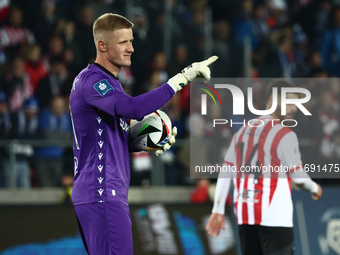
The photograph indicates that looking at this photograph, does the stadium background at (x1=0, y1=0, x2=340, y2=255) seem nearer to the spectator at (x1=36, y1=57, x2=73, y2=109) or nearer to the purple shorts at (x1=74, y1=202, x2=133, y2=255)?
the spectator at (x1=36, y1=57, x2=73, y2=109)

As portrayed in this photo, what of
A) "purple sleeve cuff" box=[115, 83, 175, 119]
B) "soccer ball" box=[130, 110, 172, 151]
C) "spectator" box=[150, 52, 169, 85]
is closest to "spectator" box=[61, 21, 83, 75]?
"spectator" box=[150, 52, 169, 85]

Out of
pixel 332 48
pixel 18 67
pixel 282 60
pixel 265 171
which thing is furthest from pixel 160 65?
pixel 265 171

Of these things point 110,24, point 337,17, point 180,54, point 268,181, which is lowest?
point 268,181

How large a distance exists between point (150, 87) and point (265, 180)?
479cm

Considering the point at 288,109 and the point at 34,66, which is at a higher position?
the point at 34,66

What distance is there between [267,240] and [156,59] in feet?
18.0

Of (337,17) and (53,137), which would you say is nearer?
(53,137)

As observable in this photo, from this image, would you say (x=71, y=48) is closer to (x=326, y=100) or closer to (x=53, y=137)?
(x=53, y=137)

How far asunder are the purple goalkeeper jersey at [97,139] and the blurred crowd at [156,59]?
4371 millimetres

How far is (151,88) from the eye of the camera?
31.5 ft

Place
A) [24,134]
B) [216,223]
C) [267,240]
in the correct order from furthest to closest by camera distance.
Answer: [24,134] < [216,223] < [267,240]

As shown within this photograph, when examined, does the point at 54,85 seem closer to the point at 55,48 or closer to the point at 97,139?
the point at 55,48

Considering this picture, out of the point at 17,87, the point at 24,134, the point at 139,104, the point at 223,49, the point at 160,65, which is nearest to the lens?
the point at 139,104

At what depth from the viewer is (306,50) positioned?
11695 mm
